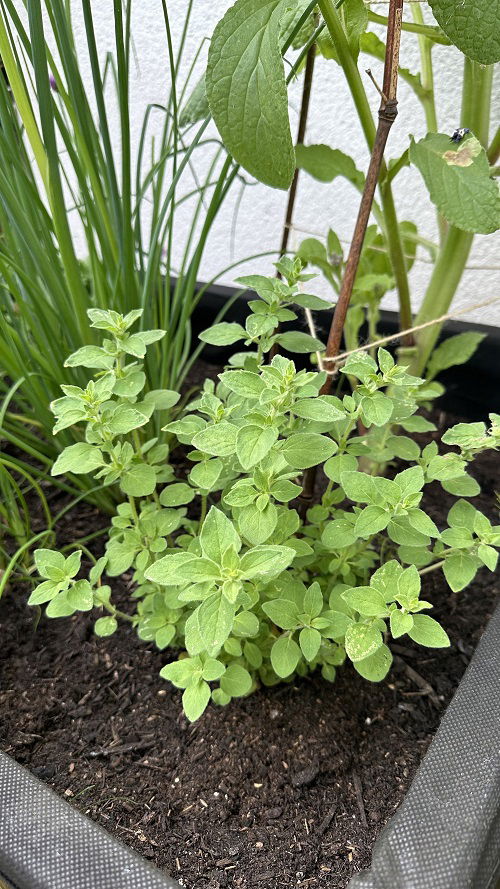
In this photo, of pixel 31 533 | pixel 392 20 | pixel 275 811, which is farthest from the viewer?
pixel 31 533

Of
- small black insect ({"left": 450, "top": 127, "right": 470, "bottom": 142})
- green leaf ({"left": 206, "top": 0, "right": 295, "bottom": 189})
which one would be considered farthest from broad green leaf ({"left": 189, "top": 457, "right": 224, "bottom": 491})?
small black insect ({"left": 450, "top": 127, "right": 470, "bottom": 142})

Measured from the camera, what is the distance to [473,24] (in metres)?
0.48

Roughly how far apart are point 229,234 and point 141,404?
797 mm

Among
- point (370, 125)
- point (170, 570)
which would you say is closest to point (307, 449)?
point (170, 570)

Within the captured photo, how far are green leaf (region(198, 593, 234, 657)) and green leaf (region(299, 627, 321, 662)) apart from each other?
105mm

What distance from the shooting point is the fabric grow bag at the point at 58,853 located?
1.52 feet

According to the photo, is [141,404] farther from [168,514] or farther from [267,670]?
[267,670]

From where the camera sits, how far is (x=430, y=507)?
91 centimetres

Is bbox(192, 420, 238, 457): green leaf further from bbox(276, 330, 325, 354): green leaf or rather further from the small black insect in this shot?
the small black insect

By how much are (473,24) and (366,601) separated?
423 millimetres

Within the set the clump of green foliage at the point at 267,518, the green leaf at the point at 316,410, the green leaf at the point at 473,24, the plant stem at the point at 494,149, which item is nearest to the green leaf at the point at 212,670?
the clump of green foliage at the point at 267,518

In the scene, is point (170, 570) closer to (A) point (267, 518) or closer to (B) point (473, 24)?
(A) point (267, 518)

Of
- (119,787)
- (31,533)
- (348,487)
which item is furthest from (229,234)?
(119,787)

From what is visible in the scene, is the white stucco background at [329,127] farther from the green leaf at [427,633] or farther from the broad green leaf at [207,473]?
the green leaf at [427,633]
